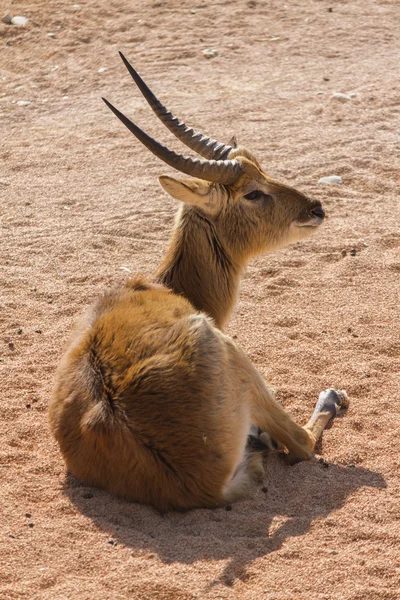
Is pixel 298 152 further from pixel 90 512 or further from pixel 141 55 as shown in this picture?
pixel 90 512

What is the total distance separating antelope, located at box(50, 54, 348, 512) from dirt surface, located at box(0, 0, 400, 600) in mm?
156

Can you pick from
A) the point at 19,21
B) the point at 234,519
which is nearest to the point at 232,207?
the point at 234,519

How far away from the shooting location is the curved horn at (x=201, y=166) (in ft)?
19.7

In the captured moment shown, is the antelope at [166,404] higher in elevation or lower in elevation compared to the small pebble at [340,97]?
higher

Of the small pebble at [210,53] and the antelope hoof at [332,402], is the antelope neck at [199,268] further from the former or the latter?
the small pebble at [210,53]

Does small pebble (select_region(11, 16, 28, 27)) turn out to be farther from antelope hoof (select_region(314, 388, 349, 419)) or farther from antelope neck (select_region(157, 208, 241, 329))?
antelope hoof (select_region(314, 388, 349, 419))

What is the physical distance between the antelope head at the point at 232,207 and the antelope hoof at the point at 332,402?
100cm

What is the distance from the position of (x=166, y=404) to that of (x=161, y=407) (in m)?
0.03

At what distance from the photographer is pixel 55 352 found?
7258mm

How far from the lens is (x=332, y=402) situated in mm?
6406

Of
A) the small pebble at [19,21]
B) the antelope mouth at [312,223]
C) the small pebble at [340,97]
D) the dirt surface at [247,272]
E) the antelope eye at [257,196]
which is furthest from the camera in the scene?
the small pebble at [19,21]

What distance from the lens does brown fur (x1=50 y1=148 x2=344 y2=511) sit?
5.01m

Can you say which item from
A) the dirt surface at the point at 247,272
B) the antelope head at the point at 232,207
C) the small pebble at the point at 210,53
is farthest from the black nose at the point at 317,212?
the small pebble at the point at 210,53

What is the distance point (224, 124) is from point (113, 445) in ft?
26.1
